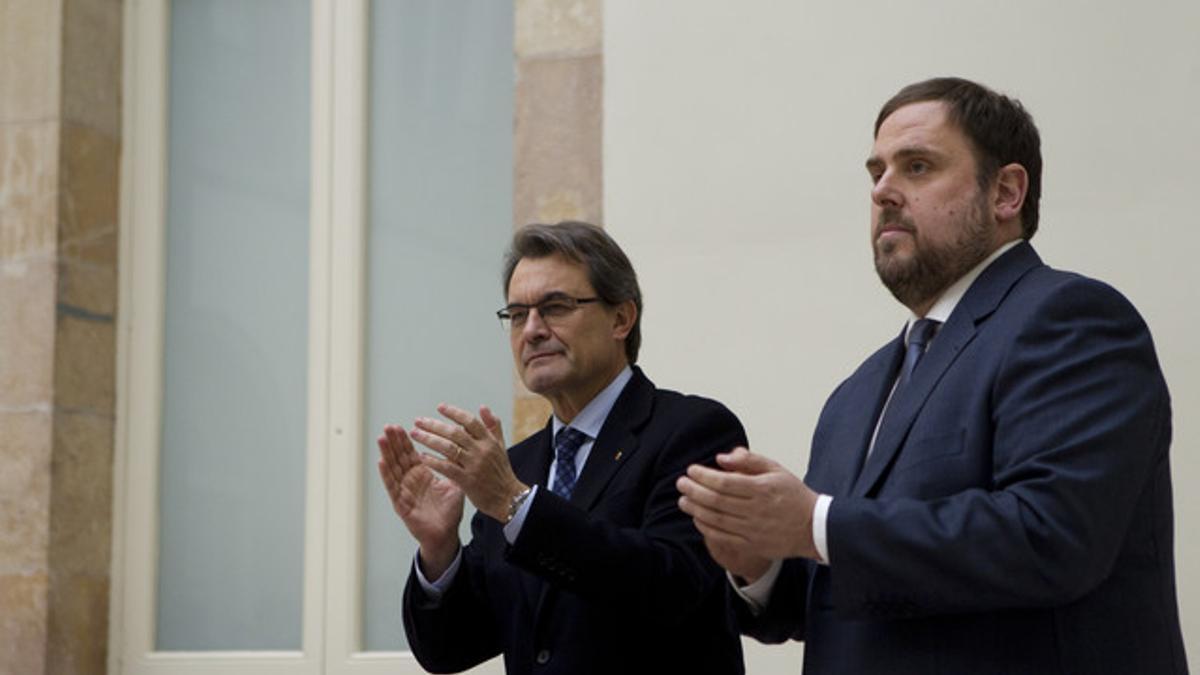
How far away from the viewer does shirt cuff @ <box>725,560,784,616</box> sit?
308cm

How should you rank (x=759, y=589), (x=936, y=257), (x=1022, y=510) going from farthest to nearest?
(x=759, y=589)
(x=936, y=257)
(x=1022, y=510)

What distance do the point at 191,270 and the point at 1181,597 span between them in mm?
3491

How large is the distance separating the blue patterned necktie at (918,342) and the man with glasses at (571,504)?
667 mm

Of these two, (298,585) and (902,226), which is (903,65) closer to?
(902,226)

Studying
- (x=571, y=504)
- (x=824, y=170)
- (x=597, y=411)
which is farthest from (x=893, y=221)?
(x=824, y=170)

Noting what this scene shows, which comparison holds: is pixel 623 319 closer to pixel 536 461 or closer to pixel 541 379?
pixel 541 379

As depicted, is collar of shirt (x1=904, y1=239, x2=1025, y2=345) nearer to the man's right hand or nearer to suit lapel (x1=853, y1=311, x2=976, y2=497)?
suit lapel (x1=853, y1=311, x2=976, y2=497)

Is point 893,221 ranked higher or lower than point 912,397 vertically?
higher

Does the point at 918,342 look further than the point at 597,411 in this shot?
No

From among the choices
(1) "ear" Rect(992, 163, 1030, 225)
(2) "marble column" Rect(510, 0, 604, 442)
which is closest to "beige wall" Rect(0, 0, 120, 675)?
(2) "marble column" Rect(510, 0, 604, 442)

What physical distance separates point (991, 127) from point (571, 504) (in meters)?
1.05

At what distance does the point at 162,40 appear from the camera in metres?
6.32

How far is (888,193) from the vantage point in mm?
2986

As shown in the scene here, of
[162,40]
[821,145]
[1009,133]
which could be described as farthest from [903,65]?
[162,40]
